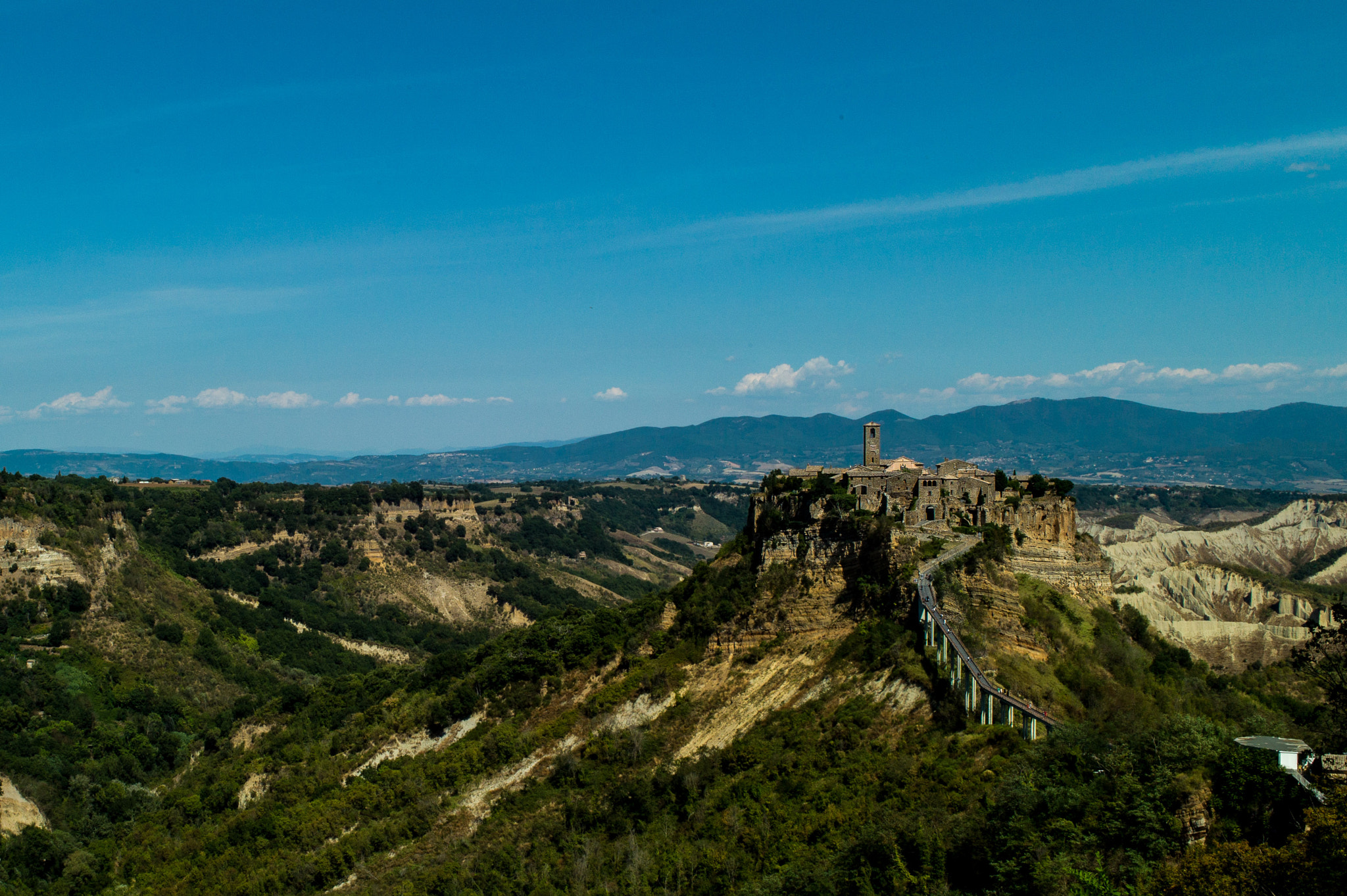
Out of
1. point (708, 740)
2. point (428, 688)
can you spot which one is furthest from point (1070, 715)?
point (428, 688)

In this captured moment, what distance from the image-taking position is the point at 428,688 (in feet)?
168

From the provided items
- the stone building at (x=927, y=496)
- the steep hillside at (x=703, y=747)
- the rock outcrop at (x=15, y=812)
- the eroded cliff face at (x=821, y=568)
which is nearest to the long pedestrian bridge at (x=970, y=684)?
the steep hillside at (x=703, y=747)

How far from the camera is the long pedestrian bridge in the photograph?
79.0 ft

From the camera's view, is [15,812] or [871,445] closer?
[15,812]

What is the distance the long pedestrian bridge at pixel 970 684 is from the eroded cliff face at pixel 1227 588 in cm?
1001

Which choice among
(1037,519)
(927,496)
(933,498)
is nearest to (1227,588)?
(1037,519)

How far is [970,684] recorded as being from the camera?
26.7 m

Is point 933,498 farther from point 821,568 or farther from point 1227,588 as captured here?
point 1227,588

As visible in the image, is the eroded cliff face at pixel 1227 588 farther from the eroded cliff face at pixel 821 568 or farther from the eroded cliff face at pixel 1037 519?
the eroded cliff face at pixel 821 568

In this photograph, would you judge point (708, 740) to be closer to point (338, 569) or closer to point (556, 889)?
point (556, 889)

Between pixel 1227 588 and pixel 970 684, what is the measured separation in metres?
51.6

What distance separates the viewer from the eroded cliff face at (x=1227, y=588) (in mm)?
48219

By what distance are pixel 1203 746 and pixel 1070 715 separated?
8.06 m

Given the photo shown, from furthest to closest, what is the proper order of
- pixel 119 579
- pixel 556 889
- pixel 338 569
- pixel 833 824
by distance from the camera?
pixel 338 569 < pixel 119 579 < pixel 556 889 < pixel 833 824
